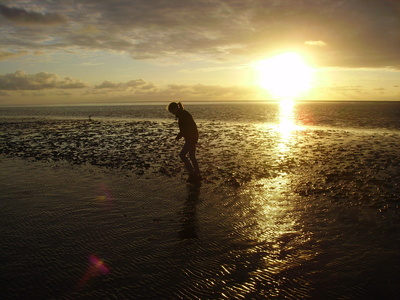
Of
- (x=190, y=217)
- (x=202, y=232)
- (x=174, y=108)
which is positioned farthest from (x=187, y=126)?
(x=202, y=232)

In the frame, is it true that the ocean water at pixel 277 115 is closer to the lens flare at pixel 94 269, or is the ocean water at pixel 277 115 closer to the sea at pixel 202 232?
the sea at pixel 202 232

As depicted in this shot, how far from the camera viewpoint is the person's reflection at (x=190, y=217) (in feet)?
24.1

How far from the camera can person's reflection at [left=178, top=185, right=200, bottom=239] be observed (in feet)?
24.1

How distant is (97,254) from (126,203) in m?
3.33

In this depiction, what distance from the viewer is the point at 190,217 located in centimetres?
845

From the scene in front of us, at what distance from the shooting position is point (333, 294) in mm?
5066

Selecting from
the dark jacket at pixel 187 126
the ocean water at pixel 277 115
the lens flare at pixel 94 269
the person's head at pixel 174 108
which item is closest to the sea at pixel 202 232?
the lens flare at pixel 94 269

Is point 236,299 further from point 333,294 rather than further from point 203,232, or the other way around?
point 203,232

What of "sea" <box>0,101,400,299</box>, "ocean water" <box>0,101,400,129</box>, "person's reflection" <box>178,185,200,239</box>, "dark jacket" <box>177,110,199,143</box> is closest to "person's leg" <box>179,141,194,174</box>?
"dark jacket" <box>177,110,199,143</box>

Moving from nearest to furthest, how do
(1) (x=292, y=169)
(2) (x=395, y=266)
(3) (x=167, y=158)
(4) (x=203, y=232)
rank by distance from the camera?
Answer: 1. (2) (x=395, y=266)
2. (4) (x=203, y=232)
3. (1) (x=292, y=169)
4. (3) (x=167, y=158)

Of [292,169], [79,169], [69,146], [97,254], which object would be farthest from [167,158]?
[97,254]

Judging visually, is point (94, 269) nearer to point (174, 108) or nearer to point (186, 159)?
point (186, 159)

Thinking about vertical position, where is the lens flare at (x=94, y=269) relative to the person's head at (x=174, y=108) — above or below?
below

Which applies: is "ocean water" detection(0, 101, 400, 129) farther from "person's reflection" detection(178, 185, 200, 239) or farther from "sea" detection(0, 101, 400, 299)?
"person's reflection" detection(178, 185, 200, 239)
